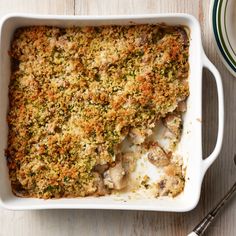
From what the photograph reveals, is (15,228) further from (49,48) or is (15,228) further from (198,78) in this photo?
(198,78)

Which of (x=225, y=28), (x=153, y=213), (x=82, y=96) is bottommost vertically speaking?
(x=153, y=213)

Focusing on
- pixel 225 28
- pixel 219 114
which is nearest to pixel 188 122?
pixel 219 114

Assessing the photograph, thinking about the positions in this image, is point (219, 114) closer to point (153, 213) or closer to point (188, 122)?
point (188, 122)

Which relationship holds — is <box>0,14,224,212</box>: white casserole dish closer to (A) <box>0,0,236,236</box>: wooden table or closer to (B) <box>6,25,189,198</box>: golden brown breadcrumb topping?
(B) <box>6,25,189,198</box>: golden brown breadcrumb topping

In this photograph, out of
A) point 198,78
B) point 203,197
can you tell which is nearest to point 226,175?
point 203,197

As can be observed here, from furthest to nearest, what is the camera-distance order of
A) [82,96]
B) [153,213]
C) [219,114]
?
[153,213]
[82,96]
[219,114]

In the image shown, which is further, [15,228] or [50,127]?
[15,228]

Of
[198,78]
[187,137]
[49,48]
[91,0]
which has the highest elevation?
[91,0]
